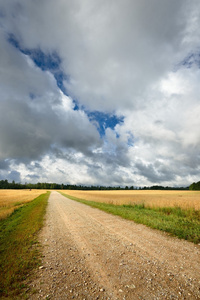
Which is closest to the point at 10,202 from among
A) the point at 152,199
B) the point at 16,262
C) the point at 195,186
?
the point at 152,199

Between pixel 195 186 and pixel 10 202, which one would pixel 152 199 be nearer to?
pixel 10 202

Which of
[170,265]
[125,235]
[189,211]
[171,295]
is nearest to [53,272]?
[171,295]

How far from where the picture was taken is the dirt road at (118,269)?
3678 mm

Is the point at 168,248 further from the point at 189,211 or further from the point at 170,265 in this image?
the point at 189,211

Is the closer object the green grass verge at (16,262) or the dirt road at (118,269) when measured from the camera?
the dirt road at (118,269)

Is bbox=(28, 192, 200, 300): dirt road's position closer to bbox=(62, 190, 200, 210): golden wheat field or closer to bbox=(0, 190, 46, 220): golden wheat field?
bbox=(62, 190, 200, 210): golden wheat field

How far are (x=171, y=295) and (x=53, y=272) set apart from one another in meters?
3.57

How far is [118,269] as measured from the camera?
186 inches

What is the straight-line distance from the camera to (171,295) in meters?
3.55

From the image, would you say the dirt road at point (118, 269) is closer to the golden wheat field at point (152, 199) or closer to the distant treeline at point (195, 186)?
the golden wheat field at point (152, 199)

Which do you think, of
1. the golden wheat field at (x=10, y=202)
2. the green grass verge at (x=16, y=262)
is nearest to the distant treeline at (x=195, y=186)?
the golden wheat field at (x=10, y=202)

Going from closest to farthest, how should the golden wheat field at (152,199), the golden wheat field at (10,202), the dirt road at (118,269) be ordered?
the dirt road at (118,269)
the golden wheat field at (152,199)
the golden wheat field at (10,202)

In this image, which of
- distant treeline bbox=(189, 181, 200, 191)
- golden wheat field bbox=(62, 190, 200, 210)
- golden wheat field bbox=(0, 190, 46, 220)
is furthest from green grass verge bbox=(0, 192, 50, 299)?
distant treeline bbox=(189, 181, 200, 191)

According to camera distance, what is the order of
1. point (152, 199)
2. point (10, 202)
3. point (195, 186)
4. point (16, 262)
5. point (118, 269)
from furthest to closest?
point (195, 186) → point (152, 199) → point (10, 202) → point (16, 262) → point (118, 269)
